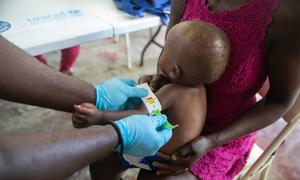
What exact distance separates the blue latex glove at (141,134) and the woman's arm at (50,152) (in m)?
0.08

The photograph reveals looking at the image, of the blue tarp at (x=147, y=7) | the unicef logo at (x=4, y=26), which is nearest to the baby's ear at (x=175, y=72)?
the blue tarp at (x=147, y=7)

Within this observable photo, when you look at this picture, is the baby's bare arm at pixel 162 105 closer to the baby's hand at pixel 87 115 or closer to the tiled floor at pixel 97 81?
the baby's hand at pixel 87 115

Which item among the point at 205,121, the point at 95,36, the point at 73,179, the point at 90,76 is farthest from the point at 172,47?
the point at 90,76

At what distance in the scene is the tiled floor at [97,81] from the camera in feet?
6.48

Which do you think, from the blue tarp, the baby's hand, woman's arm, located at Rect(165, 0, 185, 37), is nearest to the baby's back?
the baby's hand

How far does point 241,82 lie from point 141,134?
403mm

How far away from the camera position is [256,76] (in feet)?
3.53

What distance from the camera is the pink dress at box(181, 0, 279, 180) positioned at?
1.02m

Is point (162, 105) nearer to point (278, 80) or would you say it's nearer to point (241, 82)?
point (241, 82)

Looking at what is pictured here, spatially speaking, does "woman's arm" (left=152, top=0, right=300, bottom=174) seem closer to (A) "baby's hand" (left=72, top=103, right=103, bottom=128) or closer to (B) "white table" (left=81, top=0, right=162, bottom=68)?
(A) "baby's hand" (left=72, top=103, right=103, bottom=128)

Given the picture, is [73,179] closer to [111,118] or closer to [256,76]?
[111,118]

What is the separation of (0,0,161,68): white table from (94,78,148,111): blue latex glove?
Result: 1.32 ft

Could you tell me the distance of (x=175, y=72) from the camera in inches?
40.6

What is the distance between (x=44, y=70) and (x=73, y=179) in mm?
956
